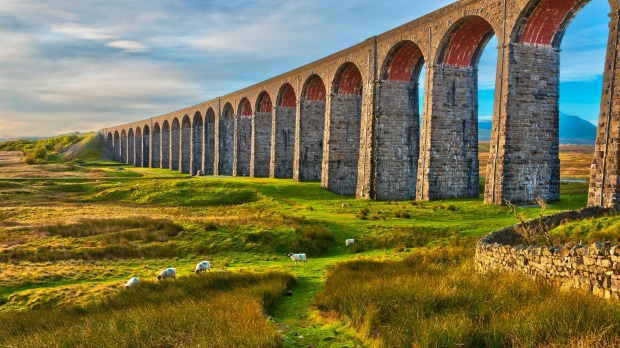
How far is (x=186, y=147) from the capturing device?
75.5 meters

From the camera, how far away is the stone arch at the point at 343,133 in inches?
1470

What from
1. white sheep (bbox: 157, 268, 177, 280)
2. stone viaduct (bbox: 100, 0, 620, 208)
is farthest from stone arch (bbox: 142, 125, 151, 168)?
white sheep (bbox: 157, 268, 177, 280)

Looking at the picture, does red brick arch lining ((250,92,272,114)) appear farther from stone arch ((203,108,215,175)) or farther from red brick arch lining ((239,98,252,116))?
stone arch ((203,108,215,175))

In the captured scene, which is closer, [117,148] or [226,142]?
[226,142]

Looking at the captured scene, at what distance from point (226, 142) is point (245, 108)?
260 inches

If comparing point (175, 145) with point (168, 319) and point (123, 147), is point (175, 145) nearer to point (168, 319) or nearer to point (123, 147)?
point (123, 147)

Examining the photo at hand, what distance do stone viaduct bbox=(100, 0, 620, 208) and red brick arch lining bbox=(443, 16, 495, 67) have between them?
60mm

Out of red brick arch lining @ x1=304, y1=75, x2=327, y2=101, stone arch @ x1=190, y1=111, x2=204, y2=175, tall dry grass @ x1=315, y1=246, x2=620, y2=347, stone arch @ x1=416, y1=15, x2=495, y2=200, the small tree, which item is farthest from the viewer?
stone arch @ x1=190, y1=111, x2=204, y2=175

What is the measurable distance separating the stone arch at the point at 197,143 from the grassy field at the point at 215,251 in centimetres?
3542

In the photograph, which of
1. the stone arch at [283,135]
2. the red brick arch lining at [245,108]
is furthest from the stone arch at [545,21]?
the red brick arch lining at [245,108]

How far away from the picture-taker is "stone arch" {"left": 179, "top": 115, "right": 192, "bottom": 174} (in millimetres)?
74688

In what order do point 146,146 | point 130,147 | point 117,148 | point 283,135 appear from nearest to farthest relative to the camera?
point 283,135
point 146,146
point 130,147
point 117,148

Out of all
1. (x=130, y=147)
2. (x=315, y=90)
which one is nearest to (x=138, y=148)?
(x=130, y=147)

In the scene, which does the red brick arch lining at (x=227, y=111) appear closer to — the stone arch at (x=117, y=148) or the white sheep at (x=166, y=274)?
the white sheep at (x=166, y=274)
